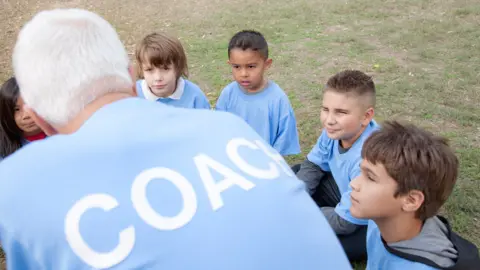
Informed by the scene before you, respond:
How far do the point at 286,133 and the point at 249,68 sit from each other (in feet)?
1.86

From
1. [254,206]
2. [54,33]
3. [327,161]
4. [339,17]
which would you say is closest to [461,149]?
[327,161]

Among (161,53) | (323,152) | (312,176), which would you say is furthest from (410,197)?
(161,53)

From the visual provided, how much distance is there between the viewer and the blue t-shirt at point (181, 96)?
3.38 metres

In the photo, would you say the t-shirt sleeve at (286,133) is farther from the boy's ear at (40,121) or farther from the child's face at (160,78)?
the boy's ear at (40,121)

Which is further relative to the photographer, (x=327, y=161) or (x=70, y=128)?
(x=327, y=161)

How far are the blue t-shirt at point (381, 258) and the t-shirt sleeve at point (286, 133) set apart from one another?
1.17 metres

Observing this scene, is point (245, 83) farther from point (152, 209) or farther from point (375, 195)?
point (152, 209)

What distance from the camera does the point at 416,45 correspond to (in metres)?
6.52

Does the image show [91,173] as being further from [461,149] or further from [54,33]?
[461,149]

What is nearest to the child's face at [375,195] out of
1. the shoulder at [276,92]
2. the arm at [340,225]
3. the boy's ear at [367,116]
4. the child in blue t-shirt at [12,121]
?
the arm at [340,225]

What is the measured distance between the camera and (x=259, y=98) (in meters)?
3.42

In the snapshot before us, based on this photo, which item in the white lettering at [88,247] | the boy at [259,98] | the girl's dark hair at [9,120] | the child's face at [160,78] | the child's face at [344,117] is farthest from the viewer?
the boy at [259,98]

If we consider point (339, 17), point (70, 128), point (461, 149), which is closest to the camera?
point (70, 128)

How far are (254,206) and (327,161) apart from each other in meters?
2.11
